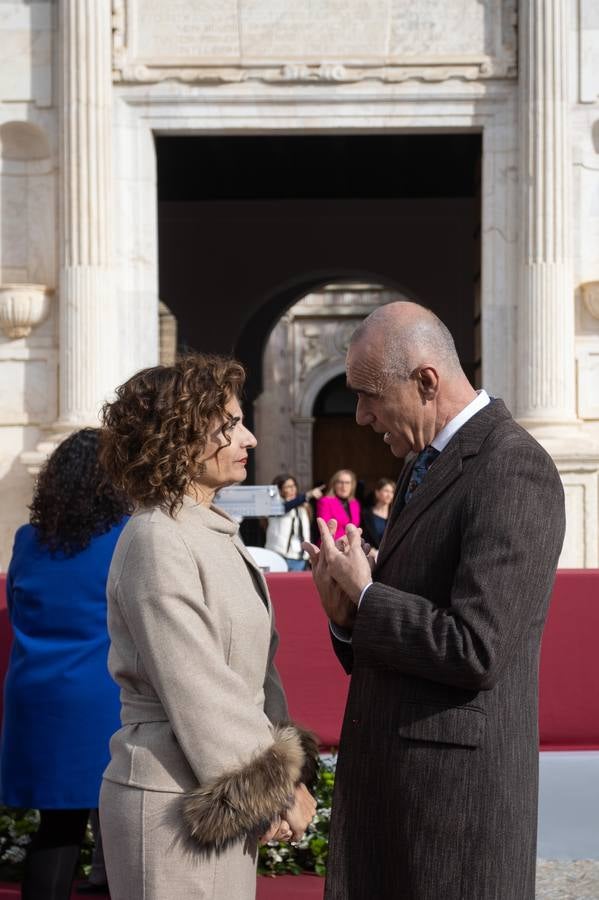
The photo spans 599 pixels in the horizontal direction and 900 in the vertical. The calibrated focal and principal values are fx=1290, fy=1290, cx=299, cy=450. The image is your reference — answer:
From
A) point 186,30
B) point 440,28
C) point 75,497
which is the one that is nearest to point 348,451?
point 440,28

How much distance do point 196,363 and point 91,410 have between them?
8120 millimetres

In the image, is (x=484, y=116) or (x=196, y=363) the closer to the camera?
(x=196, y=363)

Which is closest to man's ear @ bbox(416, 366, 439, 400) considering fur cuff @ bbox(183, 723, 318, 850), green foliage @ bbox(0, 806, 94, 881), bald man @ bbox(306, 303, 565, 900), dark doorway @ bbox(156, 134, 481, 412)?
bald man @ bbox(306, 303, 565, 900)

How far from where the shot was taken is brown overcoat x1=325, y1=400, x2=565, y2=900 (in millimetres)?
2398

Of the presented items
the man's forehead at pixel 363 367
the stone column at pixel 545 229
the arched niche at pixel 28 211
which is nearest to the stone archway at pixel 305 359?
the arched niche at pixel 28 211

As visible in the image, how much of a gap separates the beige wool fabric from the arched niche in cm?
879

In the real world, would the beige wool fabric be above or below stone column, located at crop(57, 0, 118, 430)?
below

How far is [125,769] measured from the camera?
2738 millimetres

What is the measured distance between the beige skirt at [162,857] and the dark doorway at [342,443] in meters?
26.9

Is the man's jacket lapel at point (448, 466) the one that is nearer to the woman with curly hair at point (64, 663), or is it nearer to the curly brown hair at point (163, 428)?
the curly brown hair at point (163, 428)

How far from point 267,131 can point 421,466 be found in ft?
30.1

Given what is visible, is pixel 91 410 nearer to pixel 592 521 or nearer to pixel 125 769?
pixel 592 521

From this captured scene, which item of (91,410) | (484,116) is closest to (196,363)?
(91,410)

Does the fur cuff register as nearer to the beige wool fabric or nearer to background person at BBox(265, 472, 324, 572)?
the beige wool fabric
